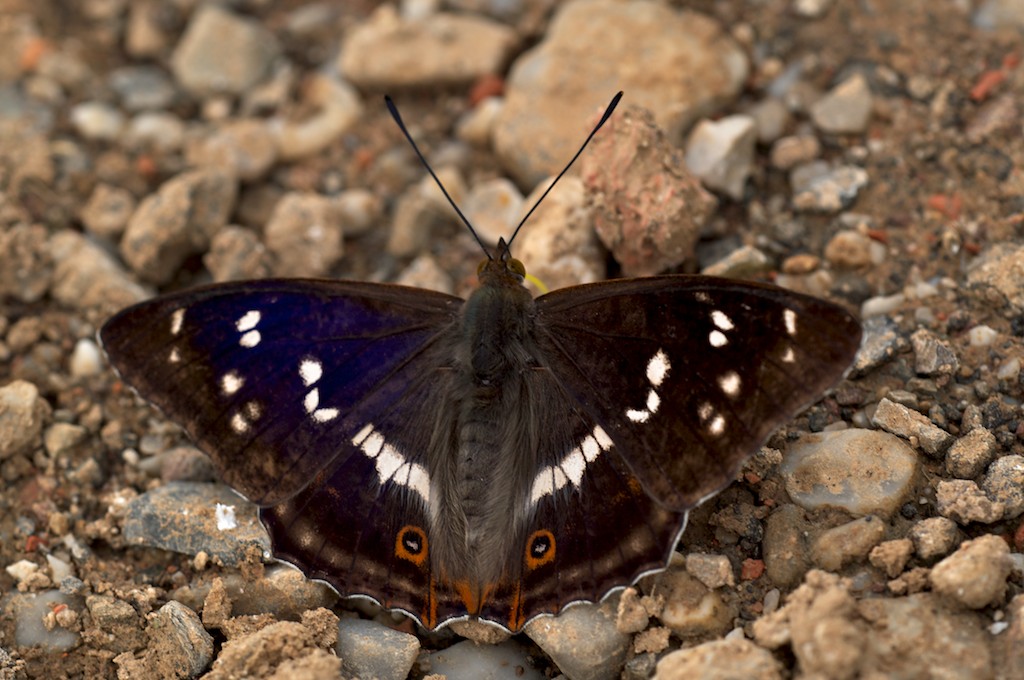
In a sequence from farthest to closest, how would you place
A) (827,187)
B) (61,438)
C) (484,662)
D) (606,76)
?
(606,76) < (827,187) < (61,438) < (484,662)

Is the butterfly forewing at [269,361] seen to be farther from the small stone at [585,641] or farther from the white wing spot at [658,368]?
the small stone at [585,641]

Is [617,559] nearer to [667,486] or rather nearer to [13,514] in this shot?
[667,486]

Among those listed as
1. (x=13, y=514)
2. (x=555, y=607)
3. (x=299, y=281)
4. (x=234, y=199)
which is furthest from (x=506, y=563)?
(x=234, y=199)

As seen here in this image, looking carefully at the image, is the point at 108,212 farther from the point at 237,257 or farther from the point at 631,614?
the point at 631,614

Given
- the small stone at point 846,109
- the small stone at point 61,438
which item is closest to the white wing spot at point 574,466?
the small stone at point 61,438

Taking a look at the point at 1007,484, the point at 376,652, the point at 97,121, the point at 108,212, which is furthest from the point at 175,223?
the point at 1007,484
